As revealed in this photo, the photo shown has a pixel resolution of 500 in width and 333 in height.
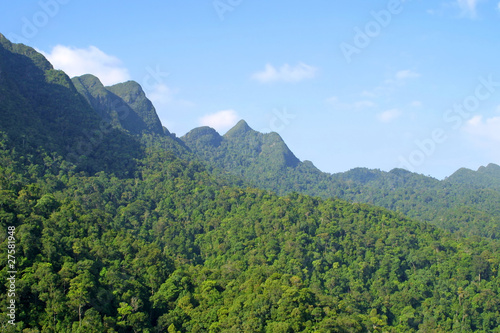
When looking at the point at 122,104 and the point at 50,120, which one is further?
the point at 122,104

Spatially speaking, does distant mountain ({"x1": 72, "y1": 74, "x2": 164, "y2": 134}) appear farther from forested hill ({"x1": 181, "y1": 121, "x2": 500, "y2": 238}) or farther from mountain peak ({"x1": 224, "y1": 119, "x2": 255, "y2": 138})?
mountain peak ({"x1": 224, "y1": 119, "x2": 255, "y2": 138})

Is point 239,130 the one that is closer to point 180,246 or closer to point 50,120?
point 50,120

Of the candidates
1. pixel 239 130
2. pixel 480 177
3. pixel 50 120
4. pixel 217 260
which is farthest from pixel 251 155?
pixel 217 260

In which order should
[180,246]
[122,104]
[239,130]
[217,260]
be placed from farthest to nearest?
[239,130]
[122,104]
[180,246]
[217,260]

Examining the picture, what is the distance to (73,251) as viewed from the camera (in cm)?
3197

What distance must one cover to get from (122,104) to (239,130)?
5552cm

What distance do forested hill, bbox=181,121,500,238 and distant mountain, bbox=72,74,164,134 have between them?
1951cm

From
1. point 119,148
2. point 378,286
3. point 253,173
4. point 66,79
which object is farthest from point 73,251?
point 253,173

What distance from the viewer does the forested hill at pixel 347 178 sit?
4134 inches

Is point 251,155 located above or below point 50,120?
above

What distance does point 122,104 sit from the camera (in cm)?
10575

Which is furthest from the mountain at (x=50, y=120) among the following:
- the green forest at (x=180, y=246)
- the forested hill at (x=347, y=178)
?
the forested hill at (x=347, y=178)

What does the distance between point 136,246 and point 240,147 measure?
107377mm

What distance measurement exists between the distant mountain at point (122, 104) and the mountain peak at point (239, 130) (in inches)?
1714
